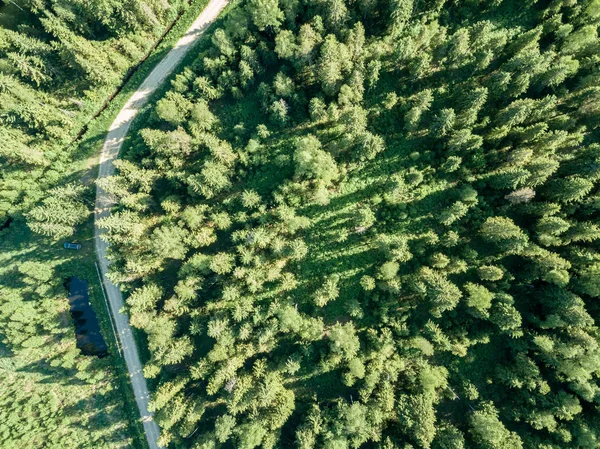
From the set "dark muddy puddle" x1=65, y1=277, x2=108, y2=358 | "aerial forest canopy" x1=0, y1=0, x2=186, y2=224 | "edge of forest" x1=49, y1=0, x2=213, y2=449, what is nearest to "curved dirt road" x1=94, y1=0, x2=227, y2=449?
"edge of forest" x1=49, y1=0, x2=213, y2=449

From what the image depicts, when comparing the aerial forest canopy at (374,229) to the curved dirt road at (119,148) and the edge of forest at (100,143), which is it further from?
the edge of forest at (100,143)

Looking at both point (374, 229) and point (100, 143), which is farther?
point (100, 143)

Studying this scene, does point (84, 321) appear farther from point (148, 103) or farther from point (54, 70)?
point (54, 70)

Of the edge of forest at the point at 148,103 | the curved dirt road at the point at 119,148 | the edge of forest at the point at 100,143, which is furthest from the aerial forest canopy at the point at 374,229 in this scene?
the edge of forest at the point at 100,143

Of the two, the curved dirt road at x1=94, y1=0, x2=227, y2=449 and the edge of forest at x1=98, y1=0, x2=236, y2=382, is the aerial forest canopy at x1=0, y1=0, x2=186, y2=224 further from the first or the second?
the edge of forest at x1=98, y1=0, x2=236, y2=382

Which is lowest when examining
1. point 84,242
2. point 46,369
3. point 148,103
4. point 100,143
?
point 46,369

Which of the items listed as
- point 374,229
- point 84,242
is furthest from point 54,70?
point 374,229

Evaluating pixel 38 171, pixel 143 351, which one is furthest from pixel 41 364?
pixel 38 171

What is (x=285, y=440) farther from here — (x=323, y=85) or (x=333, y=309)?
(x=323, y=85)
